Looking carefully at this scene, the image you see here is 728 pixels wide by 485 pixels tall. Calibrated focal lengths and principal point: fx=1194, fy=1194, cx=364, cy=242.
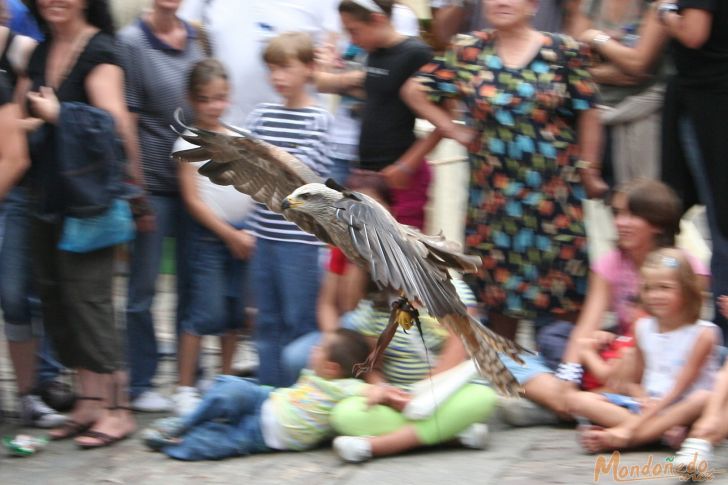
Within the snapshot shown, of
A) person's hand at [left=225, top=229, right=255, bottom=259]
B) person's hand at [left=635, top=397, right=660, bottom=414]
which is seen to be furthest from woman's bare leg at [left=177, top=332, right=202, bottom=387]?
person's hand at [left=635, top=397, right=660, bottom=414]

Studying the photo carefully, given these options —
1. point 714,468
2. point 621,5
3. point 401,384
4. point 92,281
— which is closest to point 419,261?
point 401,384

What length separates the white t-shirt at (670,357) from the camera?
4.66 meters

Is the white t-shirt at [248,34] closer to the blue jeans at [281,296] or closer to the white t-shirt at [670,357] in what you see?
the blue jeans at [281,296]

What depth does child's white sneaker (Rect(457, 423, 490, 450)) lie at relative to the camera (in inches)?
193

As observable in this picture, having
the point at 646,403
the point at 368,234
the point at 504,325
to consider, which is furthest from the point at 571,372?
the point at 368,234

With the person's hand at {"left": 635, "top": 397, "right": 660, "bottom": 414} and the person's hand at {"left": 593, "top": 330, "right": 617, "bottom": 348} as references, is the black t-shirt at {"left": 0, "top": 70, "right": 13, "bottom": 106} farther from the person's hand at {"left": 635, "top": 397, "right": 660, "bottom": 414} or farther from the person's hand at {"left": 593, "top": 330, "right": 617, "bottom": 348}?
the person's hand at {"left": 635, "top": 397, "right": 660, "bottom": 414}

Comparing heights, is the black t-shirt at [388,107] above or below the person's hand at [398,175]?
above

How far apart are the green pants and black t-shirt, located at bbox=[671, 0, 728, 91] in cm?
167

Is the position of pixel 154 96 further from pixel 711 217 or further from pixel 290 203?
pixel 711 217

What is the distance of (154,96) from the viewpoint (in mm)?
5695

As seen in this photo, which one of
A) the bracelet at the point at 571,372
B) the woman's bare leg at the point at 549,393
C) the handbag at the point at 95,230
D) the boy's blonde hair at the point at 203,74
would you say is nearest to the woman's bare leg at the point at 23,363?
the handbag at the point at 95,230

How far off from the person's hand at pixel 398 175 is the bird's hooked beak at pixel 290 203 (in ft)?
3.46

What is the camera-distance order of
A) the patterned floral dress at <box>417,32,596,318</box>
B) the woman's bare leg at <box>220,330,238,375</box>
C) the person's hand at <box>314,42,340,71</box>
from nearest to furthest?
the patterned floral dress at <box>417,32,596,318</box>
the woman's bare leg at <box>220,330,238,375</box>
the person's hand at <box>314,42,340,71</box>

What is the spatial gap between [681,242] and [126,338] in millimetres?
2923
